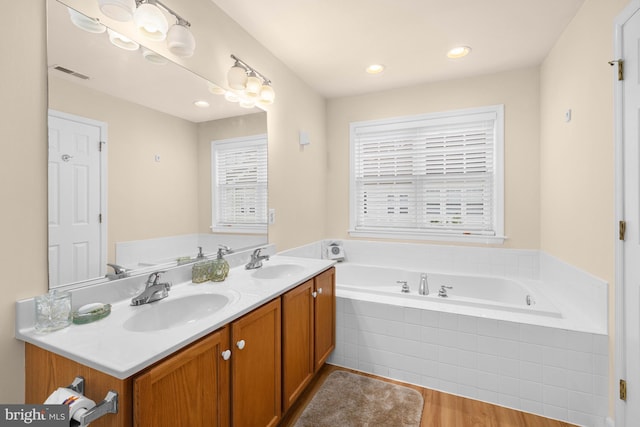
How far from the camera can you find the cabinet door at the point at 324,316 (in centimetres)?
193

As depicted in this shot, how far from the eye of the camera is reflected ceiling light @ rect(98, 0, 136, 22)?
1.21 m

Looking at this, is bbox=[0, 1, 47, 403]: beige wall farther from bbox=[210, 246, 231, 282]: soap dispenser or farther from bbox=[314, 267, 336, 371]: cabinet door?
bbox=[314, 267, 336, 371]: cabinet door

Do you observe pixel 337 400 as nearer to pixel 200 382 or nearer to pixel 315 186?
pixel 200 382

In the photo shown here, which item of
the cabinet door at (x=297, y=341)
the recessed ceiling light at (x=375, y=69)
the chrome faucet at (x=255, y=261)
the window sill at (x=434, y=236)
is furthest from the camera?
the window sill at (x=434, y=236)

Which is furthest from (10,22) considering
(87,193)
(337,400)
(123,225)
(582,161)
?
(582,161)

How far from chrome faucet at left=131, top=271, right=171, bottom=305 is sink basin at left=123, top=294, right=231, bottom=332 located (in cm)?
3

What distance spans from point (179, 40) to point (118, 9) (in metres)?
0.28

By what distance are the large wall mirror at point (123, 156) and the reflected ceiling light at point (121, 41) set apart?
0.08ft

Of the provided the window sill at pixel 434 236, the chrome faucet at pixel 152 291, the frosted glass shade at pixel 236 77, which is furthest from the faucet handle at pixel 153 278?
the window sill at pixel 434 236

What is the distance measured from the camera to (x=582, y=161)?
1.89 meters

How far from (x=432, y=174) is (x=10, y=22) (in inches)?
120

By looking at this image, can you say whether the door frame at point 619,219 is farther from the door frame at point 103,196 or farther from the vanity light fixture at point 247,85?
the door frame at point 103,196

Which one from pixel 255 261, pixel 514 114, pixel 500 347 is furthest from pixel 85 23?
pixel 514 114

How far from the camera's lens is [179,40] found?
148 centimetres
